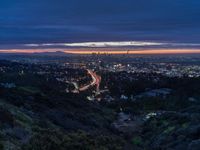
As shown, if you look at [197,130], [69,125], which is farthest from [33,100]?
[197,130]

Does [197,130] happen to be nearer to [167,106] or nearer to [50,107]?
[50,107]

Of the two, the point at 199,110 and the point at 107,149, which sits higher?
the point at 107,149

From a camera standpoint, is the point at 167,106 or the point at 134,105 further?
the point at 134,105

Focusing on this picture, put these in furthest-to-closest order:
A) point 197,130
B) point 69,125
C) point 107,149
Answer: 1. point 69,125
2. point 197,130
3. point 107,149

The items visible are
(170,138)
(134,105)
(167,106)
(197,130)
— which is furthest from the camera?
(134,105)

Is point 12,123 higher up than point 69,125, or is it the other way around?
point 12,123

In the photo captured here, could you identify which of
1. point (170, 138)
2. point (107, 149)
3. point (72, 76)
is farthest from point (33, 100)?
point (72, 76)

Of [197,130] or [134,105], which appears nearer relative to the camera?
[197,130]

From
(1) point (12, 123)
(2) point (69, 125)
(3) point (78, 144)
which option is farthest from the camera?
(2) point (69, 125)

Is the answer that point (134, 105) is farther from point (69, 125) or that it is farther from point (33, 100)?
point (69, 125)
